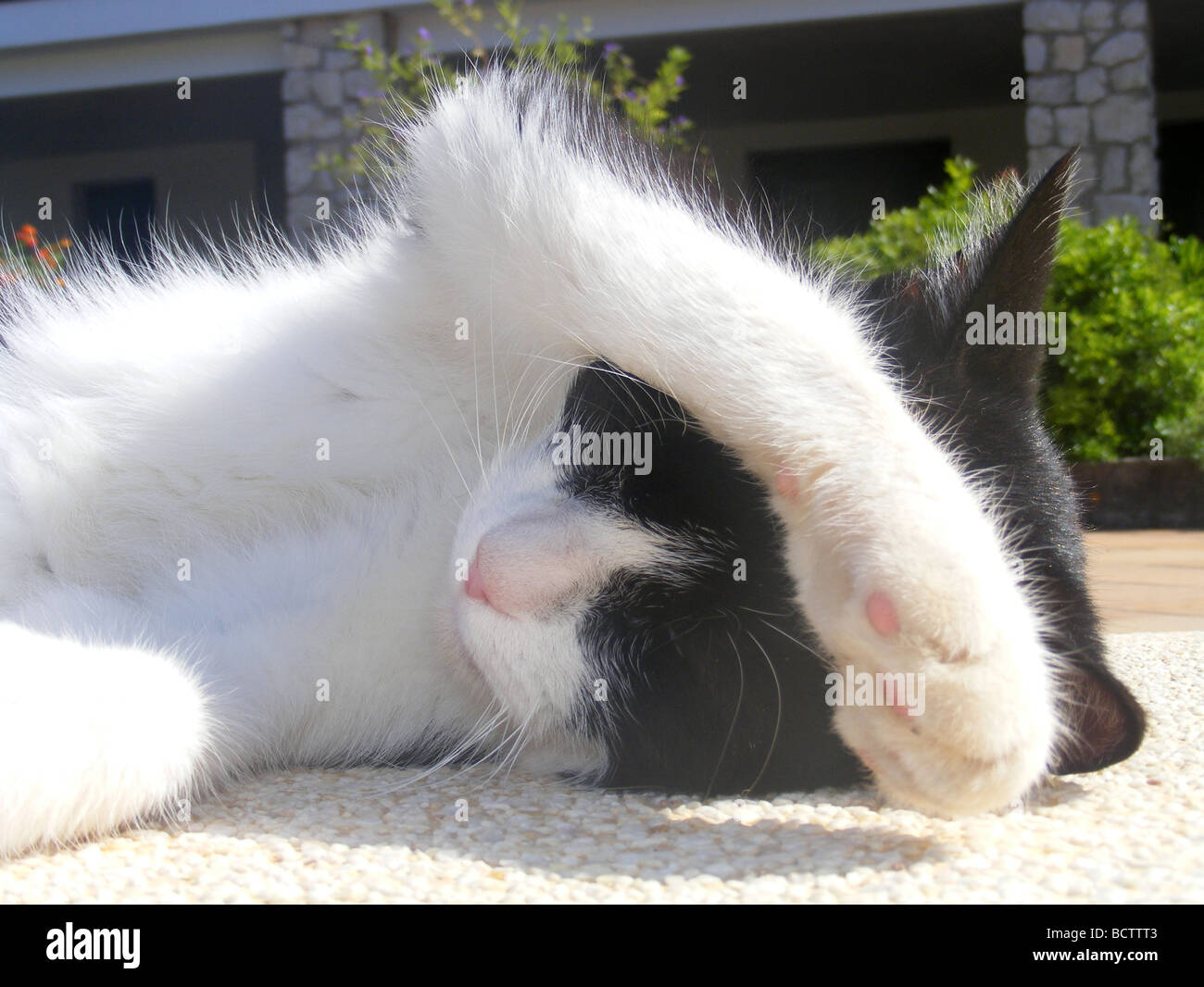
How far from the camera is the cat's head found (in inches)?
40.2

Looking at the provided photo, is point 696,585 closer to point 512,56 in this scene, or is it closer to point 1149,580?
point 1149,580

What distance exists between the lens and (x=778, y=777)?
1062 millimetres

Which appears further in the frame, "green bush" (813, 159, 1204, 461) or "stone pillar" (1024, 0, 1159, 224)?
"stone pillar" (1024, 0, 1159, 224)

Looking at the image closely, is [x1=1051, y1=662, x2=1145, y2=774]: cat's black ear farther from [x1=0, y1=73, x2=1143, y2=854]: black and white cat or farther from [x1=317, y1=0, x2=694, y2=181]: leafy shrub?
[x1=317, y1=0, x2=694, y2=181]: leafy shrub

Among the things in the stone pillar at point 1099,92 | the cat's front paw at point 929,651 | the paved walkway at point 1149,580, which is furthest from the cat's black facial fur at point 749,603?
the stone pillar at point 1099,92

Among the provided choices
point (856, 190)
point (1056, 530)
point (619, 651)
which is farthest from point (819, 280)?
point (856, 190)

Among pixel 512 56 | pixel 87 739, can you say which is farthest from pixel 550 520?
pixel 512 56

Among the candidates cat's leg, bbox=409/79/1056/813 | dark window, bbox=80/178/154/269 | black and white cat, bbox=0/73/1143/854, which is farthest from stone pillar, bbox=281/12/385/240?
cat's leg, bbox=409/79/1056/813

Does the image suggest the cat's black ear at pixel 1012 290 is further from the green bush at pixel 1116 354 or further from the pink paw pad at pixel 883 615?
the green bush at pixel 1116 354

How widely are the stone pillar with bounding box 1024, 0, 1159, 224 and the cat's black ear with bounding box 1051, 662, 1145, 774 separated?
518 cm

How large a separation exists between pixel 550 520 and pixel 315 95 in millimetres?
5772

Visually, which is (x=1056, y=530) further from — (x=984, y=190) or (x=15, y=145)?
(x=15, y=145)

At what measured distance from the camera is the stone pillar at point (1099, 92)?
18.1ft

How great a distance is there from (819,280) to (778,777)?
1.77 ft
